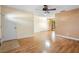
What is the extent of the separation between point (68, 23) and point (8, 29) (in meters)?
1.19

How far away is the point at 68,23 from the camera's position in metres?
1.93

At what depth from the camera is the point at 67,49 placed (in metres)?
1.92

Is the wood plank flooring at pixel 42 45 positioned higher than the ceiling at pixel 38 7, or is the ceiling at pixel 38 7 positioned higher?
the ceiling at pixel 38 7

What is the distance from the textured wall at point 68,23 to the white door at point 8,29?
898mm

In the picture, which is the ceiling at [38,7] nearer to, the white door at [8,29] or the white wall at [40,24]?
the white wall at [40,24]

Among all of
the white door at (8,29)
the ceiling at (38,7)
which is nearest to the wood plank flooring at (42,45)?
the white door at (8,29)

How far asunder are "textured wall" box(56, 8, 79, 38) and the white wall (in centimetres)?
25

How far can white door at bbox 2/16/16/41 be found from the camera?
1838mm

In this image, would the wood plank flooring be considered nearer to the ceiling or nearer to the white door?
the white door

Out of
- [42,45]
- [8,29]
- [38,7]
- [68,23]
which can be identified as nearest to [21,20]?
[8,29]

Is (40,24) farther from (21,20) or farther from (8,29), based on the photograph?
(8,29)

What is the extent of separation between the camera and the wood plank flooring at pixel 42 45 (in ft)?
6.16
